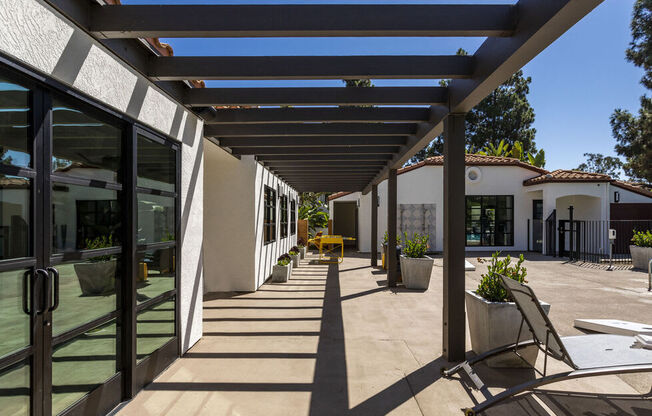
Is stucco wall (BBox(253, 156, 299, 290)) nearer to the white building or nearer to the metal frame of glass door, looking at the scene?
the metal frame of glass door

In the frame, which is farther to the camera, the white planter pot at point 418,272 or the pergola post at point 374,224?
the pergola post at point 374,224

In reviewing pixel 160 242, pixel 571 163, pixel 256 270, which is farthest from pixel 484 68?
pixel 571 163

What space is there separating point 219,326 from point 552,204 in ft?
51.3

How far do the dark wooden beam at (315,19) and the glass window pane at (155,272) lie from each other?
203 centimetres

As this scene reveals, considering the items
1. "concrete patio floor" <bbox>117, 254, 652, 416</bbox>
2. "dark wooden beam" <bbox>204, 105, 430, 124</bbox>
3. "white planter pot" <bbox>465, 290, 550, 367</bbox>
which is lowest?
"concrete patio floor" <bbox>117, 254, 652, 416</bbox>

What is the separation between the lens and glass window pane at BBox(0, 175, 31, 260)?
2139mm

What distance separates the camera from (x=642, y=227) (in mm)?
16859

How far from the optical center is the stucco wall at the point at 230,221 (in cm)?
840

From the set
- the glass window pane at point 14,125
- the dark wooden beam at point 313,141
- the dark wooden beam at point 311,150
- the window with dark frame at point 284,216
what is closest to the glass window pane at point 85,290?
the glass window pane at point 14,125

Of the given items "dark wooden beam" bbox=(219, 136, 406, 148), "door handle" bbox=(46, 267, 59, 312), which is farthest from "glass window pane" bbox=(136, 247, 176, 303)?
"dark wooden beam" bbox=(219, 136, 406, 148)

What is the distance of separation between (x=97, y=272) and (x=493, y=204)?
18062mm

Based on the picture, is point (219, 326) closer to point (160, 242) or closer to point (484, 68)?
point (160, 242)

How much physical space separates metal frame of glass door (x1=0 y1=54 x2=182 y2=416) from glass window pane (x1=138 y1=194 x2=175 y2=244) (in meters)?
0.21

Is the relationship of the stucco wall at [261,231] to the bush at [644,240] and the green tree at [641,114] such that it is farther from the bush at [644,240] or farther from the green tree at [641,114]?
the green tree at [641,114]
